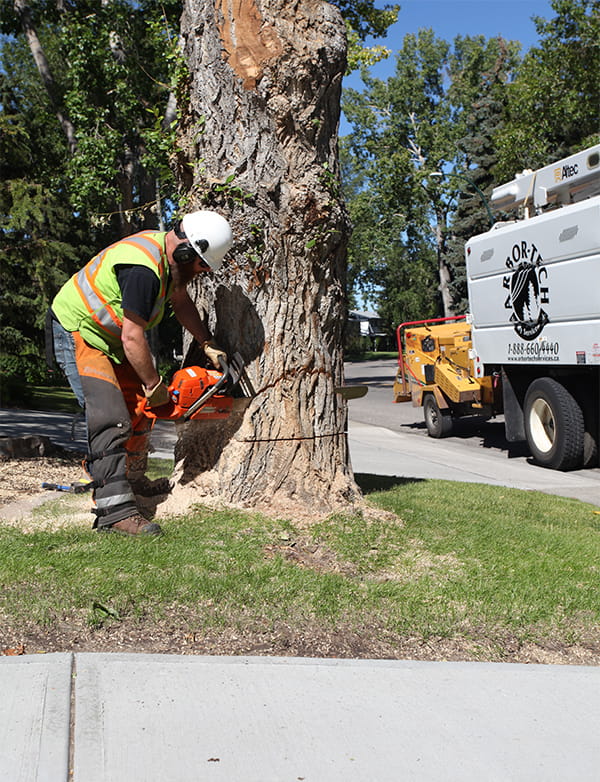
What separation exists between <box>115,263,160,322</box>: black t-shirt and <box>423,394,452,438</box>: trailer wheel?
920 cm

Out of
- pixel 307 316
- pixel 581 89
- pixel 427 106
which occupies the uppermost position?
pixel 427 106

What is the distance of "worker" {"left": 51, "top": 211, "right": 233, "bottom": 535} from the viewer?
4.16 meters

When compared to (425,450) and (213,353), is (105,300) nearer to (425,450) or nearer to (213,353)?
(213,353)

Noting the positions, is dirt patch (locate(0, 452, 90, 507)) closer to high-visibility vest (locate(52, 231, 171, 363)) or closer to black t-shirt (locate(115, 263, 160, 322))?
high-visibility vest (locate(52, 231, 171, 363))

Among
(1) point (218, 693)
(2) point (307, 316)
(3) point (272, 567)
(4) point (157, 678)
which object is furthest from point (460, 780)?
(2) point (307, 316)

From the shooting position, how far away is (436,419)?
13.1 meters

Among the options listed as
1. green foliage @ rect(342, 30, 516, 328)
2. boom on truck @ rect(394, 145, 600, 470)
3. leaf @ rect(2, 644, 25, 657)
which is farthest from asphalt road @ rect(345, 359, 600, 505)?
green foliage @ rect(342, 30, 516, 328)

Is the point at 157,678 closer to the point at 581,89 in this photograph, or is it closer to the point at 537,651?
the point at 537,651

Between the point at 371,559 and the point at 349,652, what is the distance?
35.5 inches

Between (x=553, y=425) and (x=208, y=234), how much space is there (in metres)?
6.67

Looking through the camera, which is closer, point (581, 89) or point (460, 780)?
point (460, 780)

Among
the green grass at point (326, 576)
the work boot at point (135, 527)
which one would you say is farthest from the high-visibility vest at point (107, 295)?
the green grass at point (326, 576)

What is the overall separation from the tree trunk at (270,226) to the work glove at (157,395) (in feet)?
1.64

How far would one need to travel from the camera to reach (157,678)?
2771 mm
